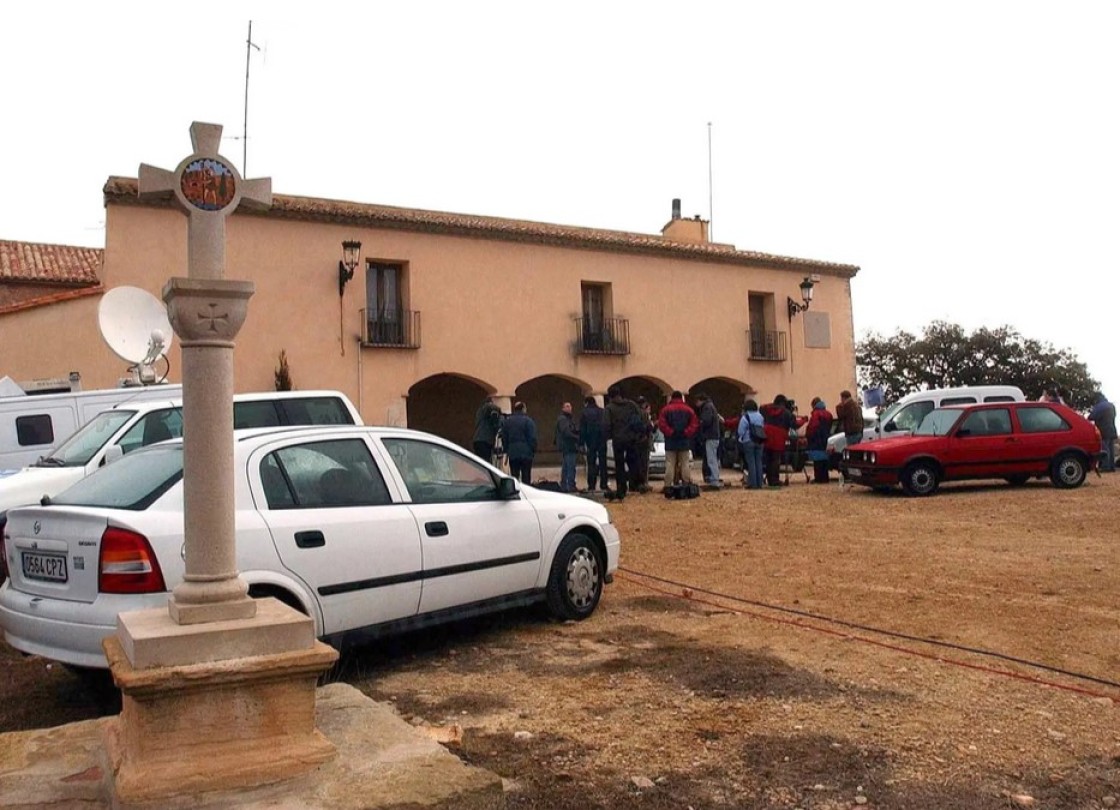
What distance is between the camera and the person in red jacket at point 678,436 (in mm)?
15273

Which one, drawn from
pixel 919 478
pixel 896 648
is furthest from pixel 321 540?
pixel 919 478

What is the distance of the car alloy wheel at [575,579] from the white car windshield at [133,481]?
2.66 meters

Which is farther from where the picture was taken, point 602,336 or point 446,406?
point 446,406

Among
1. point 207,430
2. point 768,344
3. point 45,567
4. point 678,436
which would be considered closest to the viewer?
point 207,430

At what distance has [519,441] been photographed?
14961 millimetres

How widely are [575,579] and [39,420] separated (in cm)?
738

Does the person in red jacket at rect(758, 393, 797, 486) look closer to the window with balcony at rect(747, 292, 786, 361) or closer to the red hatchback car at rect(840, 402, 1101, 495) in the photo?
the red hatchback car at rect(840, 402, 1101, 495)

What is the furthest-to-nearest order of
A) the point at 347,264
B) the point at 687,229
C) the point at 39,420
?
1. the point at 687,229
2. the point at 347,264
3. the point at 39,420

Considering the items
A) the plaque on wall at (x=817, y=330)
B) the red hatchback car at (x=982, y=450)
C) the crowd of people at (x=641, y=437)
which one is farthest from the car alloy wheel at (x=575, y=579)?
the plaque on wall at (x=817, y=330)

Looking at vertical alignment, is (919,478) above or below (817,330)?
below

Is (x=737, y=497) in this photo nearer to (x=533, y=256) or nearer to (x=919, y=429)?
(x=919, y=429)

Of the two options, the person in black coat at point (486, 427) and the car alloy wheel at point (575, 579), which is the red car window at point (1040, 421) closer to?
the person in black coat at point (486, 427)

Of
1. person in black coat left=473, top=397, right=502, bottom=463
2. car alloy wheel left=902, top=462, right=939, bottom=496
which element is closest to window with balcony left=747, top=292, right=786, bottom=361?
car alloy wheel left=902, top=462, right=939, bottom=496

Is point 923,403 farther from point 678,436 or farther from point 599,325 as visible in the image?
point 599,325
